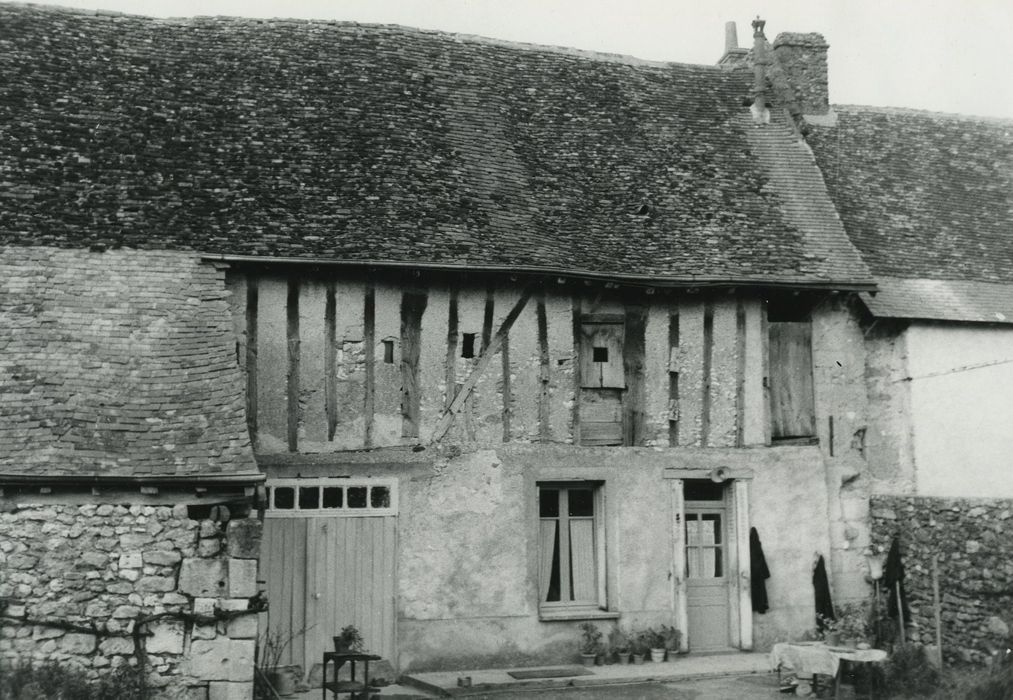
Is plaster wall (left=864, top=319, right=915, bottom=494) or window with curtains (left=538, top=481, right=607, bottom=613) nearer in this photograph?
window with curtains (left=538, top=481, right=607, bottom=613)

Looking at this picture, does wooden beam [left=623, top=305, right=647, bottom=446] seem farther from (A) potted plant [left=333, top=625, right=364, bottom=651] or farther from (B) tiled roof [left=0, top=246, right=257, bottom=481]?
(B) tiled roof [left=0, top=246, right=257, bottom=481]

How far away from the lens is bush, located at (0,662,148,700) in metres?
8.30

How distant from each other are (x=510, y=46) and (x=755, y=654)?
925cm

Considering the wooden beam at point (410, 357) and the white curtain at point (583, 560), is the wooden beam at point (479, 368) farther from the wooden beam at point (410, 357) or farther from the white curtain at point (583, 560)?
the white curtain at point (583, 560)

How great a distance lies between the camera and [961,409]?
13.8 metres

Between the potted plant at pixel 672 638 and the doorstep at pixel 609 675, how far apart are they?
0.11 meters

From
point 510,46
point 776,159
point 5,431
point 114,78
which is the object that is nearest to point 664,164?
point 776,159

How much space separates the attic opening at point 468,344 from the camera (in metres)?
12.4

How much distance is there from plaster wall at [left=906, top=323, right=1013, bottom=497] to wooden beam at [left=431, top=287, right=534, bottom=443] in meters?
5.02

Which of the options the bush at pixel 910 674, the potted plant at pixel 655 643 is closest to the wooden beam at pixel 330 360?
the potted plant at pixel 655 643

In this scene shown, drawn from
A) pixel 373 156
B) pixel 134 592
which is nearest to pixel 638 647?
pixel 134 592

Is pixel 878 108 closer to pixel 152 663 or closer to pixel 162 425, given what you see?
pixel 162 425

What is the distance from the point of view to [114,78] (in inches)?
539

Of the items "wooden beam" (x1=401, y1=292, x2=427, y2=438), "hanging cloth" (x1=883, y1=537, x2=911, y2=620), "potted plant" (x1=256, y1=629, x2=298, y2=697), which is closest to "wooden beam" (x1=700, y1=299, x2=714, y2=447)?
"hanging cloth" (x1=883, y1=537, x2=911, y2=620)
